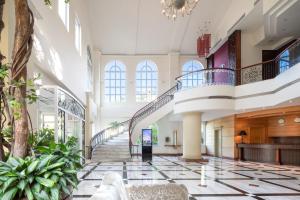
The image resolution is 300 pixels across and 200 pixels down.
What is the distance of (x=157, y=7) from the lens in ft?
56.0

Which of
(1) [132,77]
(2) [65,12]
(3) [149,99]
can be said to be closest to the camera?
(2) [65,12]

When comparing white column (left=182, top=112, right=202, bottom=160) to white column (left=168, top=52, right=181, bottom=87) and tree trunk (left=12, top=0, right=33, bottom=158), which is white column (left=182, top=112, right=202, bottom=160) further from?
tree trunk (left=12, top=0, right=33, bottom=158)

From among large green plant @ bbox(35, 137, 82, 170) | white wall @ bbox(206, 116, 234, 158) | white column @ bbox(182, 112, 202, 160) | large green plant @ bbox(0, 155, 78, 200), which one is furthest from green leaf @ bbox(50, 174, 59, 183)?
white wall @ bbox(206, 116, 234, 158)

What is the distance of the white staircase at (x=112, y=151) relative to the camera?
15.1 m

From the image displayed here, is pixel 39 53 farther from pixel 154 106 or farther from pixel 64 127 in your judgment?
pixel 154 106

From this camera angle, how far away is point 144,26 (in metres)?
18.5

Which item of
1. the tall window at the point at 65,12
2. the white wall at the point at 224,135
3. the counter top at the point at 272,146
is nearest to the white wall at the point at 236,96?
the counter top at the point at 272,146

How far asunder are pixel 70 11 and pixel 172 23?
8049 millimetres

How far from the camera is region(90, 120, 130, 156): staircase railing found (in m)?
16.4

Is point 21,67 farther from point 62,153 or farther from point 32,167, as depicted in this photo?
point 32,167

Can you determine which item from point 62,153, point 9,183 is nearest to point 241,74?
point 62,153

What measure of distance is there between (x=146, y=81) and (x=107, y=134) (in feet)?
15.2

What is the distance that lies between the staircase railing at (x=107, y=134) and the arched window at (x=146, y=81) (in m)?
2.39

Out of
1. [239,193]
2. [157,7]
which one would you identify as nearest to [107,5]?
[157,7]
